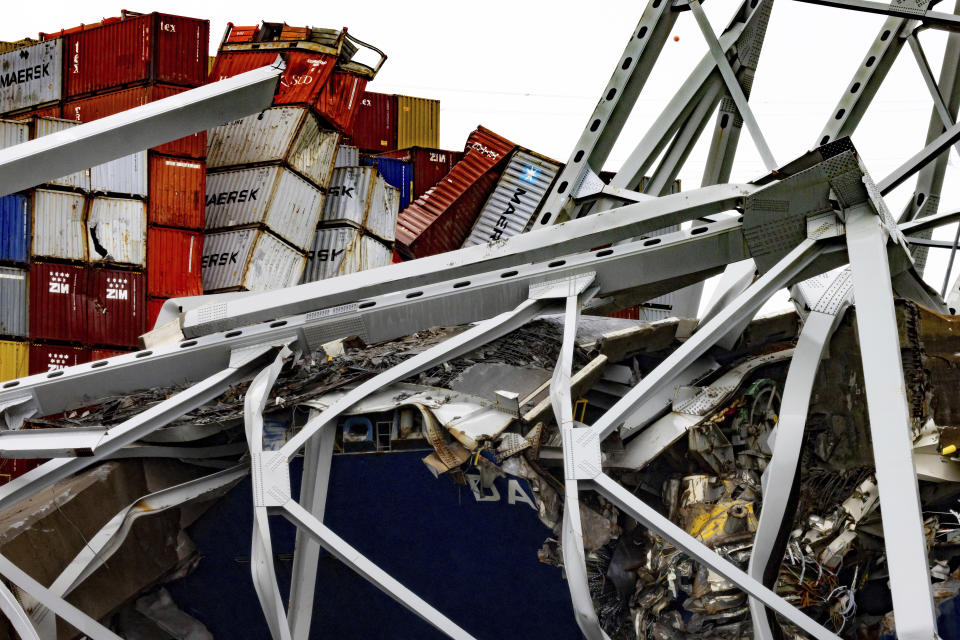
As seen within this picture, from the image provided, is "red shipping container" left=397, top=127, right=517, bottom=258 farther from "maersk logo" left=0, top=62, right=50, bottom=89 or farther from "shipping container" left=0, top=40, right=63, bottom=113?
"maersk logo" left=0, top=62, right=50, bottom=89

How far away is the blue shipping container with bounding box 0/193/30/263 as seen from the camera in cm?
2878

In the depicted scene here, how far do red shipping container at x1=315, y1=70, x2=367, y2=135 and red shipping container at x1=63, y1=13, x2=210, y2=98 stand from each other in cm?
418

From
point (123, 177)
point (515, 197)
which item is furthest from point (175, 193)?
point (515, 197)

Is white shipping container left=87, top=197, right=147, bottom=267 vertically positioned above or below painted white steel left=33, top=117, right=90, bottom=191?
below

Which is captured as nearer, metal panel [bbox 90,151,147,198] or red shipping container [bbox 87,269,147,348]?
red shipping container [bbox 87,269,147,348]

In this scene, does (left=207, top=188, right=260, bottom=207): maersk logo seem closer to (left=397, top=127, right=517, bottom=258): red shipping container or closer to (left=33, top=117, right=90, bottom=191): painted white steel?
(left=33, top=117, right=90, bottom=191): painted white steel

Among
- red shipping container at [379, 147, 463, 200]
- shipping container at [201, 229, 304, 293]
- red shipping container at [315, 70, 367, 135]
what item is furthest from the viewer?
red shipping container at [379, 147, 463, 200]

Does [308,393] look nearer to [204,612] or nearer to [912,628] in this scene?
[204,612]

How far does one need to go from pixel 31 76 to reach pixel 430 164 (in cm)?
1285

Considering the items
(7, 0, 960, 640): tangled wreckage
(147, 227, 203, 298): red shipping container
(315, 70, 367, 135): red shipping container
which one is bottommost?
(7, 0, 960, 640): tangled wreckage

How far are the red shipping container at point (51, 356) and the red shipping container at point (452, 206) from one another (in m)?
10.4

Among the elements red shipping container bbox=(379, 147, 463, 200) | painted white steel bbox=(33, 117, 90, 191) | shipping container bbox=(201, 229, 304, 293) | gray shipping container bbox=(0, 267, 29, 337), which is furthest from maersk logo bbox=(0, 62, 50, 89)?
red shipping container bbox=(379, 147, 463, 200)

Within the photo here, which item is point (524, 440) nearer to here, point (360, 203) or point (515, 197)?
point (360, 203)

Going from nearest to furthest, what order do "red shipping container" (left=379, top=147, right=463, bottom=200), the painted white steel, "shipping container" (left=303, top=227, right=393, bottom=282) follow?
the painted white steel
"shipping container" (left=303, top=227, right=393, bottom=282)
"red shipping container" (left=379, top=147, right=463, bottom=200)
